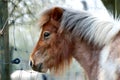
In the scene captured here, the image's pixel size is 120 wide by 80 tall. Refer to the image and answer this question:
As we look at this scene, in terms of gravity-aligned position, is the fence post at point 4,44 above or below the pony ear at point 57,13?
below

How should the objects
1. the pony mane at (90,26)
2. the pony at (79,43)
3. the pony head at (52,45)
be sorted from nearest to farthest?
the pony at (79,43) < the pony mane at (90,26) < the pony head at (52,45)

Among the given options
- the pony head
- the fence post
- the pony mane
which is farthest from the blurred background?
the pony mane

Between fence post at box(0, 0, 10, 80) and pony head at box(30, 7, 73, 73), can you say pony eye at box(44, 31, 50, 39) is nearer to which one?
pony head at box(30, 7, 73, 73)

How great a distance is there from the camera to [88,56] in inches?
164

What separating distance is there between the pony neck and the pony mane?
0.08 meters

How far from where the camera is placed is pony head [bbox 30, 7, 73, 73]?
14.1 ft

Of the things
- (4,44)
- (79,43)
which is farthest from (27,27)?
(79,43)

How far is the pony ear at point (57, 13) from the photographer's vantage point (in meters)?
4.35

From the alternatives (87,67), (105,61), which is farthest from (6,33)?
(105,61)

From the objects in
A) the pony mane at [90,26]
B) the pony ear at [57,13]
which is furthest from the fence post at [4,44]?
the pony mane at [90,26]

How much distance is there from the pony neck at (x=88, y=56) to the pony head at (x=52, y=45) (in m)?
0.10

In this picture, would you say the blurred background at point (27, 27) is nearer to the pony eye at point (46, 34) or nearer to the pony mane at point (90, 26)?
the pony eye at point (46, 34)

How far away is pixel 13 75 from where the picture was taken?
21.4 feet

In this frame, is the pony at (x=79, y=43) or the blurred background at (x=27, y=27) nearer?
the pony at (x=79, y=43)
